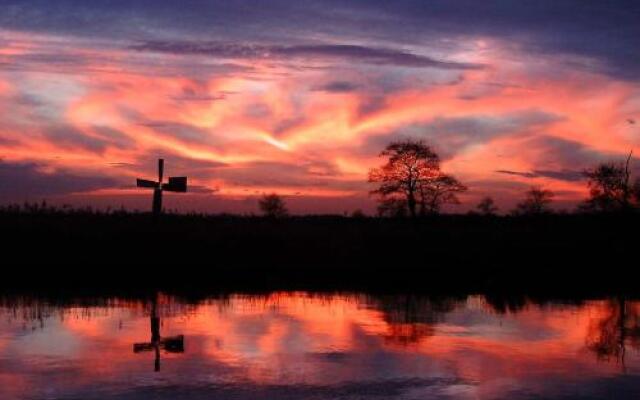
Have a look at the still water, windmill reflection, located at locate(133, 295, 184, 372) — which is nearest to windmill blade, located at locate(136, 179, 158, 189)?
the still water

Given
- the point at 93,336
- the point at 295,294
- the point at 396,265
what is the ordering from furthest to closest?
the point at 396,265 < the point at 295,294 < the point at 93,336

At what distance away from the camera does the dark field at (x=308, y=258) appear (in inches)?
1240

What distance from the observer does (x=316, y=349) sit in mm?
17422

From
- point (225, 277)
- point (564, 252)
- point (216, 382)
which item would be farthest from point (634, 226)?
point (216, 382)

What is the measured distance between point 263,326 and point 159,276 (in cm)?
1294

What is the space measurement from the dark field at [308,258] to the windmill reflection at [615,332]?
5839 millimetres

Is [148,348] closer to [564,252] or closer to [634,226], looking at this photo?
[564,252]

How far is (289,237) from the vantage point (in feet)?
131

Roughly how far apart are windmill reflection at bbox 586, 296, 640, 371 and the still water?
0.13 ft

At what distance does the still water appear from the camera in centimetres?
1363

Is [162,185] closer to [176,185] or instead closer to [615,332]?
[176,185]

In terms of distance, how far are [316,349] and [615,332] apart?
7468 mm

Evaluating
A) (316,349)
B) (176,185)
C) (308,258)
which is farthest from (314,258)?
(316,349)

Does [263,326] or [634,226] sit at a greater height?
[634,226]
